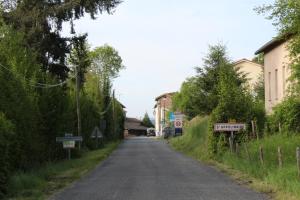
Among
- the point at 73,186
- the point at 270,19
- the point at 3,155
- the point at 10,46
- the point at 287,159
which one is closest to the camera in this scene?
the point at 3,155

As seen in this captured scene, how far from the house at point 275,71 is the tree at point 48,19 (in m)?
11.1

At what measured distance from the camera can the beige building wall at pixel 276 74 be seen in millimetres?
38438

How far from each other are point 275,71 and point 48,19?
15884 millimetres

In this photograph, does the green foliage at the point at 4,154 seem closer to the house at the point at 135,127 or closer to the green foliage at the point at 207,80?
the green foliage at the point at 207,80

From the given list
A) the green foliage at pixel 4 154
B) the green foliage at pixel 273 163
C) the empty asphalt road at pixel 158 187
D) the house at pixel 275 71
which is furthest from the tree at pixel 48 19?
the green foliage at pixel 4 154

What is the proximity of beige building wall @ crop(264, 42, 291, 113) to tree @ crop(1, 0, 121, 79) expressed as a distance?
1131 centimetres

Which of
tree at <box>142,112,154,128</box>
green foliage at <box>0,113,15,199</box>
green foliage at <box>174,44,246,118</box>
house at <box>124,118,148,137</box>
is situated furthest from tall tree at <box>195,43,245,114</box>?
tree at <box>142,112,154,128</box>

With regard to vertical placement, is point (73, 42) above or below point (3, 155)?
above

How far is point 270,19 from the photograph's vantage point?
23.0 m

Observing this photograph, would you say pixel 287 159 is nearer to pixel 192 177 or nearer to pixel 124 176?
pixel 192 177

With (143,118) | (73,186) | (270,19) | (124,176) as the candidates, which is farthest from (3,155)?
(143,118)

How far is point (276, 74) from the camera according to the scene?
134ft

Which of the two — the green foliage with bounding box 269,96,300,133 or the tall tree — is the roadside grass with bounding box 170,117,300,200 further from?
the tall tree

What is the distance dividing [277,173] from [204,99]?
32476mm
